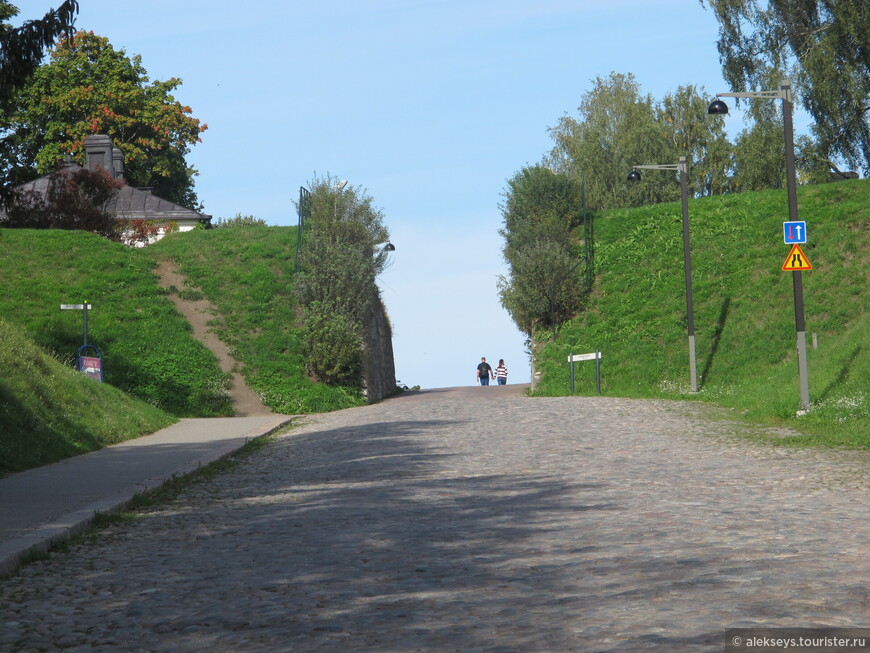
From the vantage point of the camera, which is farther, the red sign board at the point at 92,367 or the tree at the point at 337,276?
the tree at the point at 337,276

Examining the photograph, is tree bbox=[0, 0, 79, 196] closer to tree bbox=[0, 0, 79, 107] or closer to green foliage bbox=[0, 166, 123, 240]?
tree bbox=[0, 0, 79, 107]

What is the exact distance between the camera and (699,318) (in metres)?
36.1

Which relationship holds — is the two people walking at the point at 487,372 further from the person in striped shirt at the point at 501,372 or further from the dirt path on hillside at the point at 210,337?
the dirt path on hillside at the point at 210,337

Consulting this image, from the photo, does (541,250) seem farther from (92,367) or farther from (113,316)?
(92,367)

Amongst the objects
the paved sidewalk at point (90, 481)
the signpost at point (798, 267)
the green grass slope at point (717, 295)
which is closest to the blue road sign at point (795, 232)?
the signpost at point (798, 267)

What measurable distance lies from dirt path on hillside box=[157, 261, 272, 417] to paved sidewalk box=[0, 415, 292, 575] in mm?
7364

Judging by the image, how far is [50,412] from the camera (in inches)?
701

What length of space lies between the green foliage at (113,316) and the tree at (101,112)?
831 inches

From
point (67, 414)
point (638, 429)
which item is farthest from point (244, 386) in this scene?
point (638, 429)

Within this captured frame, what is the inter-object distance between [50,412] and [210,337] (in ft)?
47.0

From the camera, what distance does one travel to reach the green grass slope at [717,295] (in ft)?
108

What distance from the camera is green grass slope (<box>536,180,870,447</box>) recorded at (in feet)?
108

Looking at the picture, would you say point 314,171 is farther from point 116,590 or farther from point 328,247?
point 116,590

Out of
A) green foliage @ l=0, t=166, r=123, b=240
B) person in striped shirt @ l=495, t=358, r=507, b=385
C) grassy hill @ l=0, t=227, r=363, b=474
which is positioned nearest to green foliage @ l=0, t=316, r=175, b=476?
grassy hill @ l=0, t=227, r=363, b=474
